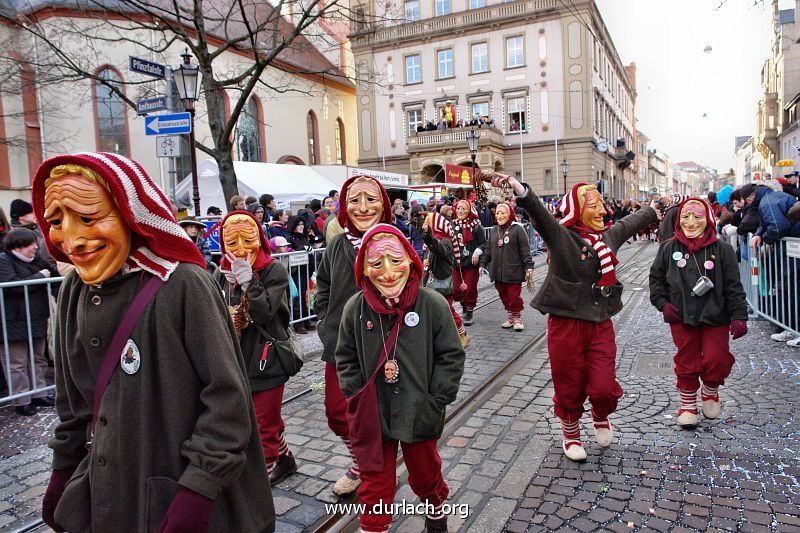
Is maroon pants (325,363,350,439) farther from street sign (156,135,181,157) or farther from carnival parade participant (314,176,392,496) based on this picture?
street sign (156,135,181,157)

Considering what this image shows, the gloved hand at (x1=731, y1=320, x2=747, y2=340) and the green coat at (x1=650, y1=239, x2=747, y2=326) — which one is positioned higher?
the green coat at (x1=650, y1=239, x2=747, y2=326)

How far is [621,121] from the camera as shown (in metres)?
55.9

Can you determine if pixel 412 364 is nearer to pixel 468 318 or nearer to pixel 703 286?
pixel 703 286

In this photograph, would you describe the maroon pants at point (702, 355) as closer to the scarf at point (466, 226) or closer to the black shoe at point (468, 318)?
the scarf at point (466, 226)

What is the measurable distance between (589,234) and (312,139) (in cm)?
3521

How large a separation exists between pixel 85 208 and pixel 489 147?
3521cm

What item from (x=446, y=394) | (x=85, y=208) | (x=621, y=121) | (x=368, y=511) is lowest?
(x=368, y=511)

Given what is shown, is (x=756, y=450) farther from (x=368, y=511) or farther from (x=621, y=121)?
(x=621, y=121)

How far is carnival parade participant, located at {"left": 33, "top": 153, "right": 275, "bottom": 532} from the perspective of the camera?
1833 mm

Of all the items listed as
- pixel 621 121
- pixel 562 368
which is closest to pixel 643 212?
pixel 562 368

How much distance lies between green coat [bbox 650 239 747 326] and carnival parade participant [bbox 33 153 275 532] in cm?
398

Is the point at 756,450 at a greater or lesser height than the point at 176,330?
lesser

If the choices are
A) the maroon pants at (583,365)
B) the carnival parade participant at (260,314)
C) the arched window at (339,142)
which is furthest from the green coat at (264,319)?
the arched window at (339,142)

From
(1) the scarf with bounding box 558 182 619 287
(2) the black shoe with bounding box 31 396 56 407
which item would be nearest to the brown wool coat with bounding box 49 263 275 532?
(1) the scarf with bounding box 558 182 619 287
